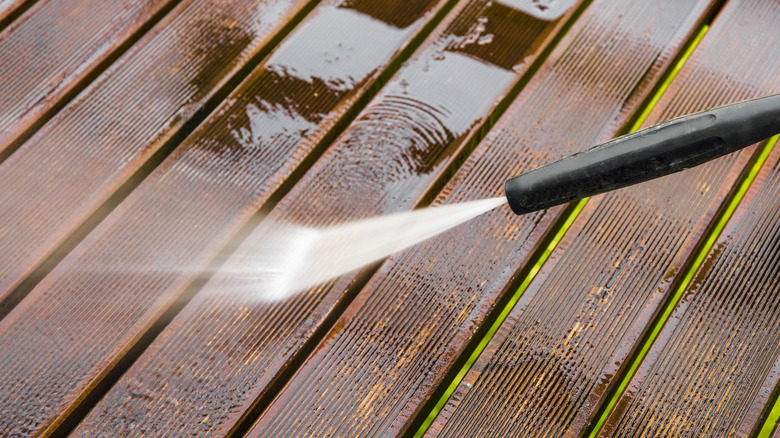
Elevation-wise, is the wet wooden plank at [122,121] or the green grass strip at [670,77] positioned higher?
the green grass strip at [670,77]

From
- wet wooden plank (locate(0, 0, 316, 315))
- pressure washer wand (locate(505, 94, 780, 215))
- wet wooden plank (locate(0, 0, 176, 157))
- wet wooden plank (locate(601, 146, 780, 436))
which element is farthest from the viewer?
wet wooden plank (locate(0, 0, 176, 157))

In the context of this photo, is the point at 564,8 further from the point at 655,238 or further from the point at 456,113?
the point at 655,238

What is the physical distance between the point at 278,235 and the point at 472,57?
780 millimetres

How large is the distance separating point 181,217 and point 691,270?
132cm

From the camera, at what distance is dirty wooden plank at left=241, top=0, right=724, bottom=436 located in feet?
4.40

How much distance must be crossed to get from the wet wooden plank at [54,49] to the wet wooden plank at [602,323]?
54.6 inches

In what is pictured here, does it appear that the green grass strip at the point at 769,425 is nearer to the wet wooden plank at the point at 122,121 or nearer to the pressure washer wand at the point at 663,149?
the pressure washer wand at the point at 663,149

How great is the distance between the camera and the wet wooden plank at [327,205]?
4.39 ft

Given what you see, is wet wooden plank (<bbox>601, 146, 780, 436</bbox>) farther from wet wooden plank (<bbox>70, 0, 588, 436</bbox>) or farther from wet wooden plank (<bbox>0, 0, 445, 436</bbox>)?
wet wooden plank (<bbox>0, 0, 445, 436</bbox>)

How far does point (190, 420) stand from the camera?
4.33 ft

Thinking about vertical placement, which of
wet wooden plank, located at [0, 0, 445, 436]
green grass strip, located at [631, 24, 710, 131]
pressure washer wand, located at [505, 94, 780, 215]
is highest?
green grass strip, located at [631, 24, 710, 131]

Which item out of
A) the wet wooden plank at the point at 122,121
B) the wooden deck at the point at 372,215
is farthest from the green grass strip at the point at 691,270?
the wet wooden plank at the point at 122,121

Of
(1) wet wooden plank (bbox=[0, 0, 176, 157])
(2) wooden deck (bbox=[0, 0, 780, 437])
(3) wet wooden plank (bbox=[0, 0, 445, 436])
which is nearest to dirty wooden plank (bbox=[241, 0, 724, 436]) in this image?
(2) wooden deck (bbox=[0, 0, 780, 437])

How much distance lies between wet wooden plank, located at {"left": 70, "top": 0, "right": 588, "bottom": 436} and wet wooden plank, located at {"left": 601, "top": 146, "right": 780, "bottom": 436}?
70cm
